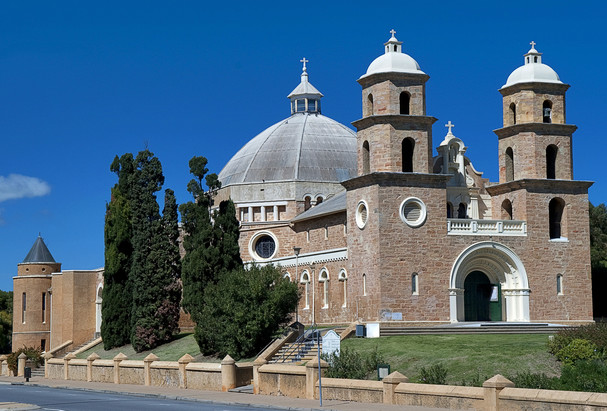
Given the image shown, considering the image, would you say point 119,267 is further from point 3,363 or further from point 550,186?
point 550,186

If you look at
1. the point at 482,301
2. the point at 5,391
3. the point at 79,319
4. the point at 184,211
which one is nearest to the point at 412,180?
the point at 482,301

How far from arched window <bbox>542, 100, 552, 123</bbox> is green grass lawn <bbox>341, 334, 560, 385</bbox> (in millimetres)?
13180

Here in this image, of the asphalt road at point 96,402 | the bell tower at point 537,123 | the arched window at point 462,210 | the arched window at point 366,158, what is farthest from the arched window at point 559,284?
the asphalt road at point 96,402

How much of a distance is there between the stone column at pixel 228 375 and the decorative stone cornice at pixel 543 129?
2089 centimetres

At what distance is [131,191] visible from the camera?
57875 mm

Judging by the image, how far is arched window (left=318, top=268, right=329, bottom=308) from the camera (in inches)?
2212

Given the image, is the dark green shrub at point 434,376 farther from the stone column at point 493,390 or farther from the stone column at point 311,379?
the stone column at point 493,390

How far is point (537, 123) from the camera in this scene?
50.2 metres

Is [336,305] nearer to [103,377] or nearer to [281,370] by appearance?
[103,377]

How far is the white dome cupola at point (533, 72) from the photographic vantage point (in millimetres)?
50500

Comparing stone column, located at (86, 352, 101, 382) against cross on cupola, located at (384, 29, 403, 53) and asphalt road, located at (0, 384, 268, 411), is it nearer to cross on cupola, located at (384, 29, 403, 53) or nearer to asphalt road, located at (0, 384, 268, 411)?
asphalt road, located at (0, 384, 268, 411)

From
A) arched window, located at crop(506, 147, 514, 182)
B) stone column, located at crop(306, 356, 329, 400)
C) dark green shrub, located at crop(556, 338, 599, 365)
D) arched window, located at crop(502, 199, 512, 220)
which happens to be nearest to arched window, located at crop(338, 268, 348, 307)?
arched window, located at crop(502, 199, 512, 220)

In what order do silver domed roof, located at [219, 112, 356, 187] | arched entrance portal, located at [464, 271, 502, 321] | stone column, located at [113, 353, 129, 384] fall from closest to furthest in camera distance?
stone column, located at [113, 353, 129, 384]
arched entrance portal, located at [464, 271, 502, 321]
silver domed roof, located at [219, 112, 356, 187]

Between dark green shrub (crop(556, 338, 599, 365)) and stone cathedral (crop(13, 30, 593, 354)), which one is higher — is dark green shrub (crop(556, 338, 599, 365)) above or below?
Answer: below
